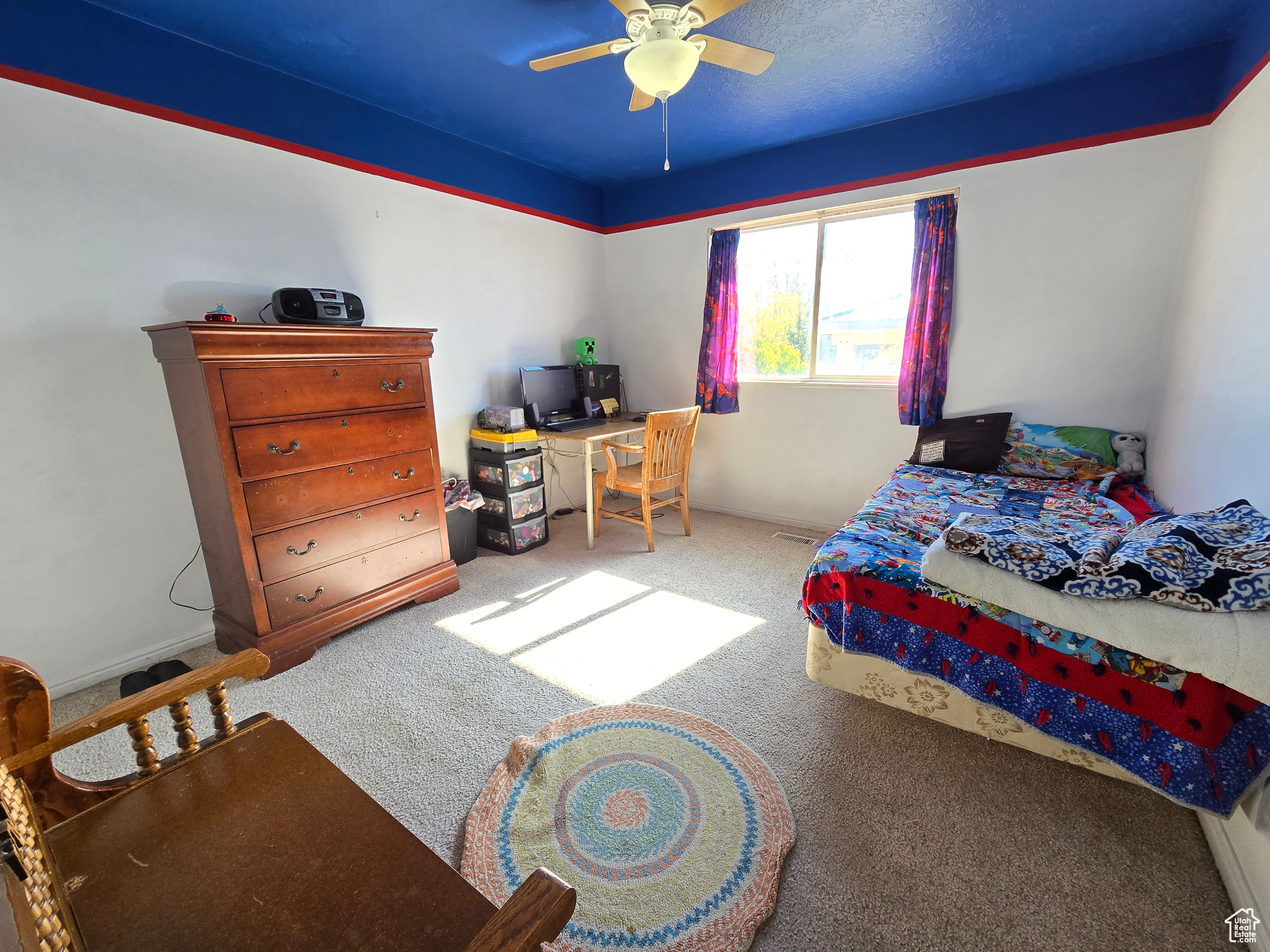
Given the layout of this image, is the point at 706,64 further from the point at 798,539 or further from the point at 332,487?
the point at 798,539

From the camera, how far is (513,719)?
73.5 inches

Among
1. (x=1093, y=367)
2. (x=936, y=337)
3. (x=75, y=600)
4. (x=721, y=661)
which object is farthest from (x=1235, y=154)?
(x=75, y=600)

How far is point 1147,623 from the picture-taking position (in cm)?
123

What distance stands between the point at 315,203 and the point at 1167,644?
3.61 meters

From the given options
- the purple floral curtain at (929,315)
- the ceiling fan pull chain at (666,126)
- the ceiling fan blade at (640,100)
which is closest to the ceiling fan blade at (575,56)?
the ceiling fan blade at (640,100)

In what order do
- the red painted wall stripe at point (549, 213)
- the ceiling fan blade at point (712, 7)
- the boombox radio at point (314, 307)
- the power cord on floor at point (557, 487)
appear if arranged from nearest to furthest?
the ceiling fan blade at point (712, 7)
the red painted wall stripe at point (549, 213)
the boombox radio at point (314, 307)
the power cord on floor at point (557, 487)

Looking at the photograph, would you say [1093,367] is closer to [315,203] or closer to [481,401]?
[481,401]

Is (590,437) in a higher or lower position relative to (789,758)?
higher

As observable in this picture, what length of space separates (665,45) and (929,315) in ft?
7.14

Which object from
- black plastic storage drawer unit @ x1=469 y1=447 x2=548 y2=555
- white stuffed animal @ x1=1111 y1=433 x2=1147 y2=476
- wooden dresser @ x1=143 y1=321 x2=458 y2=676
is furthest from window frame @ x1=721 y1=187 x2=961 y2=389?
wooden dresser @ x1=143 y1=321 x2=458 y2=676

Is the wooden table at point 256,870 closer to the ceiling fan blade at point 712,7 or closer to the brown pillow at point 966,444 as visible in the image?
the ceiling fan blade at point 712,7

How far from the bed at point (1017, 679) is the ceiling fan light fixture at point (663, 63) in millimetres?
1711

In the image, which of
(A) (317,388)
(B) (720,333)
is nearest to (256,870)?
(A) (317,388)

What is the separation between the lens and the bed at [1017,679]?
120 centimetres
